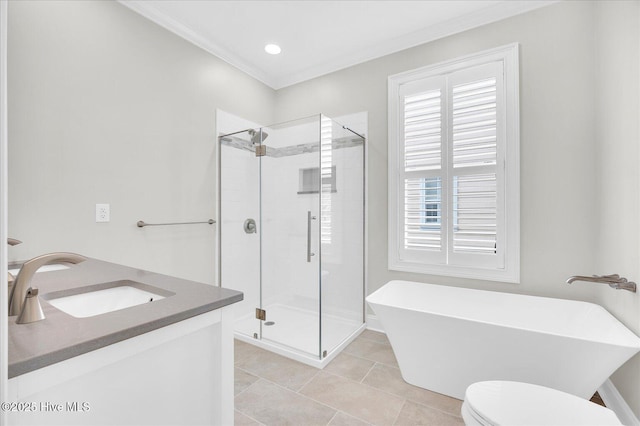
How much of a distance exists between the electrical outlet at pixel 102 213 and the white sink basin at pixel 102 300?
103 cm

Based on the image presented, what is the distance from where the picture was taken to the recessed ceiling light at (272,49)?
280 cm

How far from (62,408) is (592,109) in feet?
9.98

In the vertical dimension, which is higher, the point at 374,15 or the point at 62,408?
the point at 374,15

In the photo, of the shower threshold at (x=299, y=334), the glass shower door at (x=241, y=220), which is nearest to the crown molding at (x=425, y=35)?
the glass shower door at (x=241, y=220)

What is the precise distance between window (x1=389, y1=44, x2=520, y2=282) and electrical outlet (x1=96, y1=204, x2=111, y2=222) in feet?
7.33

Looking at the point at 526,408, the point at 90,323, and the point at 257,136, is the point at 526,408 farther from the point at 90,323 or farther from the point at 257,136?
the point at 257,136

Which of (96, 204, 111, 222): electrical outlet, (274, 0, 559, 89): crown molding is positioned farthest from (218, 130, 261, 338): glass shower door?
(274, 0, 559, 89): crown molding

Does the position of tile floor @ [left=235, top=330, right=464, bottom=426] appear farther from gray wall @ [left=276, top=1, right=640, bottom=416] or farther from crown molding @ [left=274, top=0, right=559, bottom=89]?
crown molding @ [left=274, top=0, right=559, bottom=89]

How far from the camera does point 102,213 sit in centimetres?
202

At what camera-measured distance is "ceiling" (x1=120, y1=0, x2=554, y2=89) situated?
2.29 m

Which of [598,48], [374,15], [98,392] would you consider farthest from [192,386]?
[598,48]

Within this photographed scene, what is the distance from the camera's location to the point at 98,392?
0.73 m

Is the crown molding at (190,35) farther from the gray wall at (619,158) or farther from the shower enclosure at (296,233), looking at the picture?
the gray wall at (619,158)

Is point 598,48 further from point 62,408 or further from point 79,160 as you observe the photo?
point 79,160
